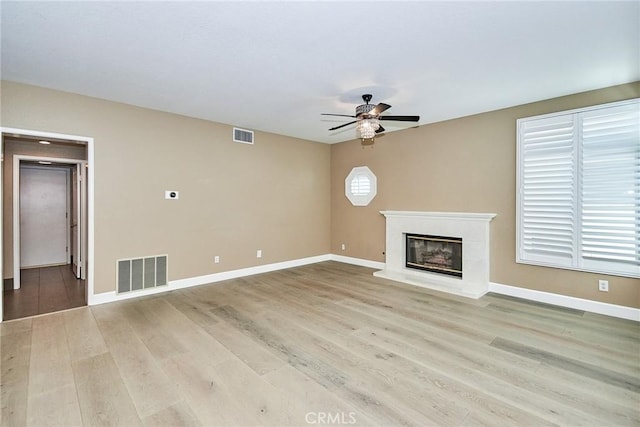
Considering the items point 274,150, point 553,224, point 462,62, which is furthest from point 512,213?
point 274,150

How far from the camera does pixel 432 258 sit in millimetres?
5348

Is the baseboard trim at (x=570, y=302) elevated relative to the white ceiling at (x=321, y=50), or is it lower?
lower

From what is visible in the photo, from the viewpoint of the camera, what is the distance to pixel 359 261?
21.3 ft

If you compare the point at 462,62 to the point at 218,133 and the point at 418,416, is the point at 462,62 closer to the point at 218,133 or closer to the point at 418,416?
the point at 418,416

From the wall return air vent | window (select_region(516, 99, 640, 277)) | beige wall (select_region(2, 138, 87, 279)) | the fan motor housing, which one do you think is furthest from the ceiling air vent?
window (select_region(516, 99, 640, 277))

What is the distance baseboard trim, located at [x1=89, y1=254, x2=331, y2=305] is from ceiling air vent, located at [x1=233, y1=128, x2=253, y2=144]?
240 cm

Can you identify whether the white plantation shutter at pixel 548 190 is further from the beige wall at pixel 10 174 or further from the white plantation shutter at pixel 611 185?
the beige wall at pixel 10 174

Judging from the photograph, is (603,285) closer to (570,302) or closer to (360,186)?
(570,302)

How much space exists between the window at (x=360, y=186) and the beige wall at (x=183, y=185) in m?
0.84

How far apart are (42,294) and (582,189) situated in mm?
7729

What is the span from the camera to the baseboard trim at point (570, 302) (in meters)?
3.51

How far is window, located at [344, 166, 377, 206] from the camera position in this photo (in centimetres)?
625

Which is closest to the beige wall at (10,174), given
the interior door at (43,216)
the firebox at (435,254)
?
the interior door at (43,216)

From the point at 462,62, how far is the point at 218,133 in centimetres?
Answer: 390
